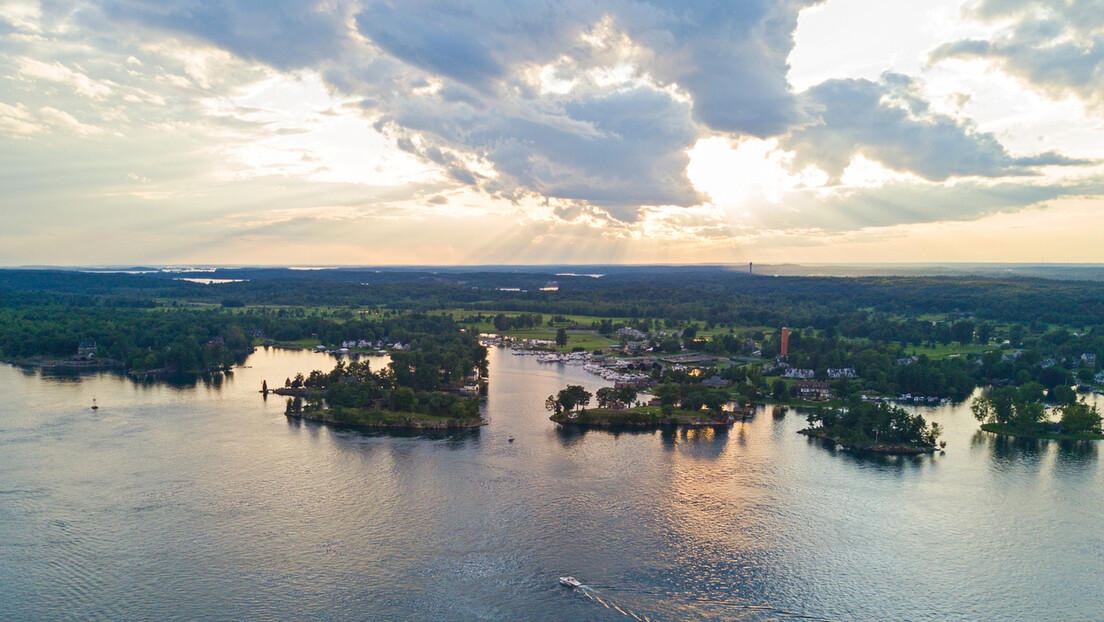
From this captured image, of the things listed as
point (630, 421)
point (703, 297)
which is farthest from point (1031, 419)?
point (703, 297)

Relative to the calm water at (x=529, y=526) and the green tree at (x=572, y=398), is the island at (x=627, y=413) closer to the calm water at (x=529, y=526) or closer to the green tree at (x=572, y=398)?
the green tree at (x=572, y=398)

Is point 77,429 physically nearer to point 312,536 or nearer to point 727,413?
point 312,536

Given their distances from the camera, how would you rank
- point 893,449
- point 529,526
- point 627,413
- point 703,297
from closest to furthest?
point 529,526 < point 893,449 < point 627,413 < point 703,297

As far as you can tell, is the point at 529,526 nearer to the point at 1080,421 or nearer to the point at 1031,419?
the point at 1031,419

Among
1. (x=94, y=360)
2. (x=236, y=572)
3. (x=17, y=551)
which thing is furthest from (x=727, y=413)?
(x=94, y=360)

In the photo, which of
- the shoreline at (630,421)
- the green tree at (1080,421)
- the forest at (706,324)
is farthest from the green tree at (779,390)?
the green tree at (1080,421)

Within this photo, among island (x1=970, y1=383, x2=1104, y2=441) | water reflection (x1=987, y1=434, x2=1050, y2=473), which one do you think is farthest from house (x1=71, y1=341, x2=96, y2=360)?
island (x1=970, y1=383, x2=1104, y2=441)

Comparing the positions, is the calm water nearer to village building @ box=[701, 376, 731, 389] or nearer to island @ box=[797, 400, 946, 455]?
island @ box=[797, 400, 946, 455]
